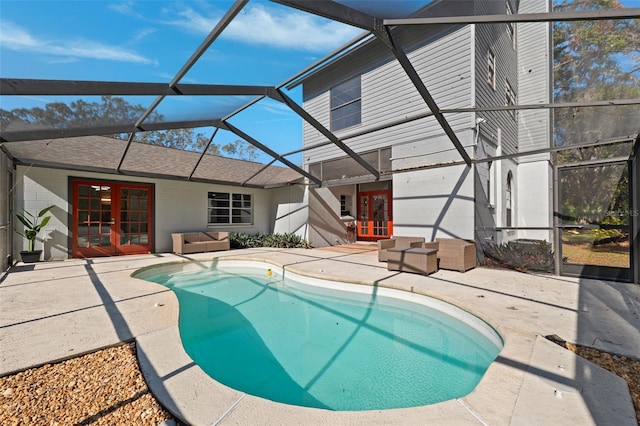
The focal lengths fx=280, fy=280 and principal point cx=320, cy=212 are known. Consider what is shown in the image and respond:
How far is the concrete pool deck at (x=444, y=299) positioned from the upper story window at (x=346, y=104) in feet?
→ 21.0

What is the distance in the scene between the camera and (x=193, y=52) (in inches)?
164

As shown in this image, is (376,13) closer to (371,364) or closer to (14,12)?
(14,12)

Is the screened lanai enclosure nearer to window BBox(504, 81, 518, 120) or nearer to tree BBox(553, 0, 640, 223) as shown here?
tree BBox(553, 0, 640, 223)

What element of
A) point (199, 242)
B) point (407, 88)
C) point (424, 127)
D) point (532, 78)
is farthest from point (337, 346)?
point (532, 78)

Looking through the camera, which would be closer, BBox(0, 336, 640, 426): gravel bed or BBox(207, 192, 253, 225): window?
BBox(0, 336, 640, 426): gravel bed

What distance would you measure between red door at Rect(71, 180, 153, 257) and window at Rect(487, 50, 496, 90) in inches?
458

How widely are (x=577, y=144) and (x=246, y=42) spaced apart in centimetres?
690

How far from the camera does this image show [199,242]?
33.0ft

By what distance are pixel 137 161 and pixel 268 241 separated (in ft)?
18.1

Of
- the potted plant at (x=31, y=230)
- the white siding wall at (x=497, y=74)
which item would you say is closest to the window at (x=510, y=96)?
the white siding wall at (x=497, y=74)

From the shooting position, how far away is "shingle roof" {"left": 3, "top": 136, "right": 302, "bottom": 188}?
290 inches

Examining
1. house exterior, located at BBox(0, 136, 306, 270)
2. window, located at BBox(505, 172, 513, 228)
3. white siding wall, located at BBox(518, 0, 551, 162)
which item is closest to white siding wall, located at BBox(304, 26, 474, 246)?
window, located at BBox(505, 172, 513, 228)

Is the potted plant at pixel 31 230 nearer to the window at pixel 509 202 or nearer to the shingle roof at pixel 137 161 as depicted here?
the shingle roof at pixel 137 161

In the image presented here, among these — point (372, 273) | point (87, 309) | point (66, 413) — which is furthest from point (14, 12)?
point (372, 273)
